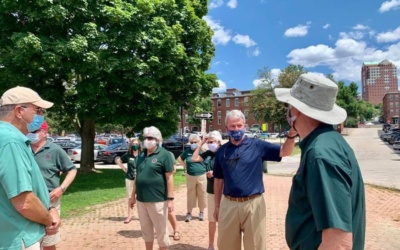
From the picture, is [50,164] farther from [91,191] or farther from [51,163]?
[91,191]

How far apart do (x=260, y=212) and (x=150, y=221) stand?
200cm

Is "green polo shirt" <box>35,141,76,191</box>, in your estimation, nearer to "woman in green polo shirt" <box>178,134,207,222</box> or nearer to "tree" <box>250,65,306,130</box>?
"woman in green polo shirt" <box>178,134,207,222</box>

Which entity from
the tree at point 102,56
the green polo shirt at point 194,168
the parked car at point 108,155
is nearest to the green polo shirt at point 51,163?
the green polo shirt at point 194,168

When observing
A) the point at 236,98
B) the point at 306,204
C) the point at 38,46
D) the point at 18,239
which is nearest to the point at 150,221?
the point at 18,239

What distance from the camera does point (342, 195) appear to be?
186 cm

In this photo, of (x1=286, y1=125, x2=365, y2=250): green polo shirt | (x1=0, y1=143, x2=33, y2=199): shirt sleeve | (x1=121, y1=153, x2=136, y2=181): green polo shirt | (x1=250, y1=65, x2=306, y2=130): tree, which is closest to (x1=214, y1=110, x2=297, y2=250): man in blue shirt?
(x1=286, y1=125, x2=365, y2=250): green polo shirt

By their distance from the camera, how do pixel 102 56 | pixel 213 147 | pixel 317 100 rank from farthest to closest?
1. pixel 102 56
2. pixel 213 147
3. pixel 317 100

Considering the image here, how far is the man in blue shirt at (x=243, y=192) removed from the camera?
170 inches

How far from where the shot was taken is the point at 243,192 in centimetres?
432

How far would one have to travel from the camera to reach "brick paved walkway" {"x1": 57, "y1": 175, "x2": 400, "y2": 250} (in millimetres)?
6891

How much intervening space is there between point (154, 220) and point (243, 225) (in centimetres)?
170

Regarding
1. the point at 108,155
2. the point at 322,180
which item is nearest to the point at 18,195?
the point at 322,180

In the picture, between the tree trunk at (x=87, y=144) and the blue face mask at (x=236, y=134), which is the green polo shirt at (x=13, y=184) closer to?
the blue face mask at (x=236, y=134)

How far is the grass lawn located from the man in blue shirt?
6.57m
